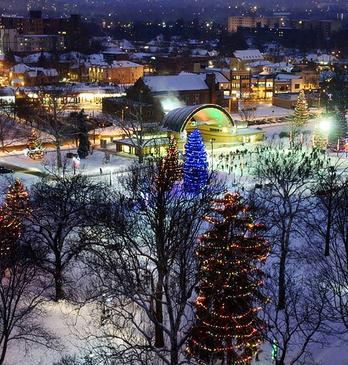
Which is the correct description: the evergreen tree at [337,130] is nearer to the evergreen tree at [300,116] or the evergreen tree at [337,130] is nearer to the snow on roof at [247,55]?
the evergreen tree at [300,116]

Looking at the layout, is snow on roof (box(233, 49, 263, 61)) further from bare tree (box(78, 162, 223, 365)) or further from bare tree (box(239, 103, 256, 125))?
bare tree (box(78, 162, 223, 365))

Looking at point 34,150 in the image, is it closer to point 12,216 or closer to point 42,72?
point 12,216

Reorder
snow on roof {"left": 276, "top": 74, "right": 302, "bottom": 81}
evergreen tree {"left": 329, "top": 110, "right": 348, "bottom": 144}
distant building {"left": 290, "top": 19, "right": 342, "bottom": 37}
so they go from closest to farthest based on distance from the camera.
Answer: evergreen tree {"left": 329, "top": 110, "right": 348, "bottom": 144} < snow on roof {"left": 276, "top": 74, "right": 302, "bottom": 81} < distant building {"left": 290, "top": 19, "right": 342, "bottom": 37}

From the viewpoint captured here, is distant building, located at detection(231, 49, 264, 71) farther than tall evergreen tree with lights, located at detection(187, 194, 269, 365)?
Yes

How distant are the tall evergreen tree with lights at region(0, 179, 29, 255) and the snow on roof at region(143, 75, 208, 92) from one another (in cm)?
3046

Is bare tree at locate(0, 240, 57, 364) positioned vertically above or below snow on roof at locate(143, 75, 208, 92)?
below

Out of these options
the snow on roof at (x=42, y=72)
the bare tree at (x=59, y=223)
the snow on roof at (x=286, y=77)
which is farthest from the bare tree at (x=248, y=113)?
the bare tree at (x=59, y=223)

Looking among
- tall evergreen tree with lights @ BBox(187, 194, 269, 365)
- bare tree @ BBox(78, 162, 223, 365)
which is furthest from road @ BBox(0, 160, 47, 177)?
tall evergreen tree with lights @ BBox(187, 194, 269, 365)

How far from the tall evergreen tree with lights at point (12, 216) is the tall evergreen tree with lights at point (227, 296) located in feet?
16.2

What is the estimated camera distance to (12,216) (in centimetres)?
1731

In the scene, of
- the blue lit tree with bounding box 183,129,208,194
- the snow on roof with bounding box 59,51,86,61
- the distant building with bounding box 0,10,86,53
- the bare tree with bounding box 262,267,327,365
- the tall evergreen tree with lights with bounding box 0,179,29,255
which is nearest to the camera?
the bare tree with bounding box 262,267,327,365

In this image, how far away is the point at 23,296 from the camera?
1623cm

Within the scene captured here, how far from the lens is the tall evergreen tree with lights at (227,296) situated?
39.6ft

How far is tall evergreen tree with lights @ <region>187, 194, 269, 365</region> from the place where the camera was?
12062 millimetres
